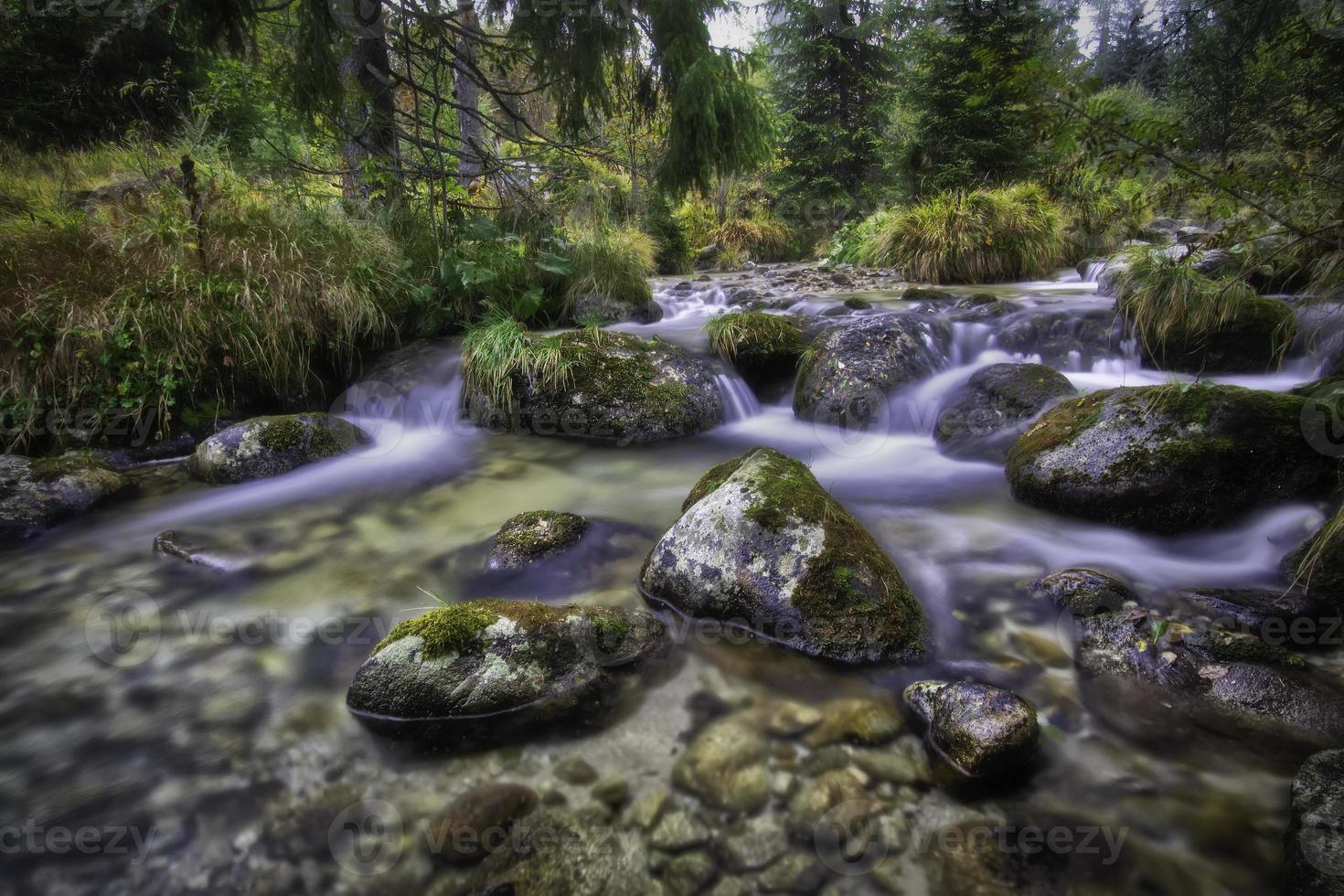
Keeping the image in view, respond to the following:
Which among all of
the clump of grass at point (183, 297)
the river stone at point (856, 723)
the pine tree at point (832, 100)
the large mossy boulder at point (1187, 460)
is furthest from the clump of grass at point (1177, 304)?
the pine tree at point (832, 100)

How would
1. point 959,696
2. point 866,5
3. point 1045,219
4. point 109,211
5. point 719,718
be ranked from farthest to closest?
point 866,5, point 1045,219, point 109,211, point 719,718, point 959,696

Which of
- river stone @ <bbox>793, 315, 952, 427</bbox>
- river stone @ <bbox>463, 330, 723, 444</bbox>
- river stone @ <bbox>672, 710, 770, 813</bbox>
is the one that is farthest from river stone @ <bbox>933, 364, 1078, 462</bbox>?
river stone @ <bbox>672, 710, 770, 813</bbox>

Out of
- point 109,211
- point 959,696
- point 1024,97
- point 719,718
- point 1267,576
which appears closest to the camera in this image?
point 959,696

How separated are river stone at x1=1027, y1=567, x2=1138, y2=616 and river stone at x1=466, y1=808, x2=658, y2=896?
222 cm

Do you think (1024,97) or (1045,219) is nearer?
(1024,97)

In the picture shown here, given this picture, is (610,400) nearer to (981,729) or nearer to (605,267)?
(605,267)

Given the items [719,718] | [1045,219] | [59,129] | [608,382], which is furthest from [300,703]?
[59,129]

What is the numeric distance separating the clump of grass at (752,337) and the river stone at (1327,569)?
413 centimetres

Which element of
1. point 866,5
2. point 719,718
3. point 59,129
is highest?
point 866,5

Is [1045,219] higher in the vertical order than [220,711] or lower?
higher

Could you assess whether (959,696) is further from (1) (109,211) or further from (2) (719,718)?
(1) (109,211)

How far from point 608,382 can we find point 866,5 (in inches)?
634

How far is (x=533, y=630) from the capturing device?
92.8 inches

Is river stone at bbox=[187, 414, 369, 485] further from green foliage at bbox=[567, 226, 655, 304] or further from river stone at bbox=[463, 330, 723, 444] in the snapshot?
green foliage at bbox=[567, 226, 655, 304]
